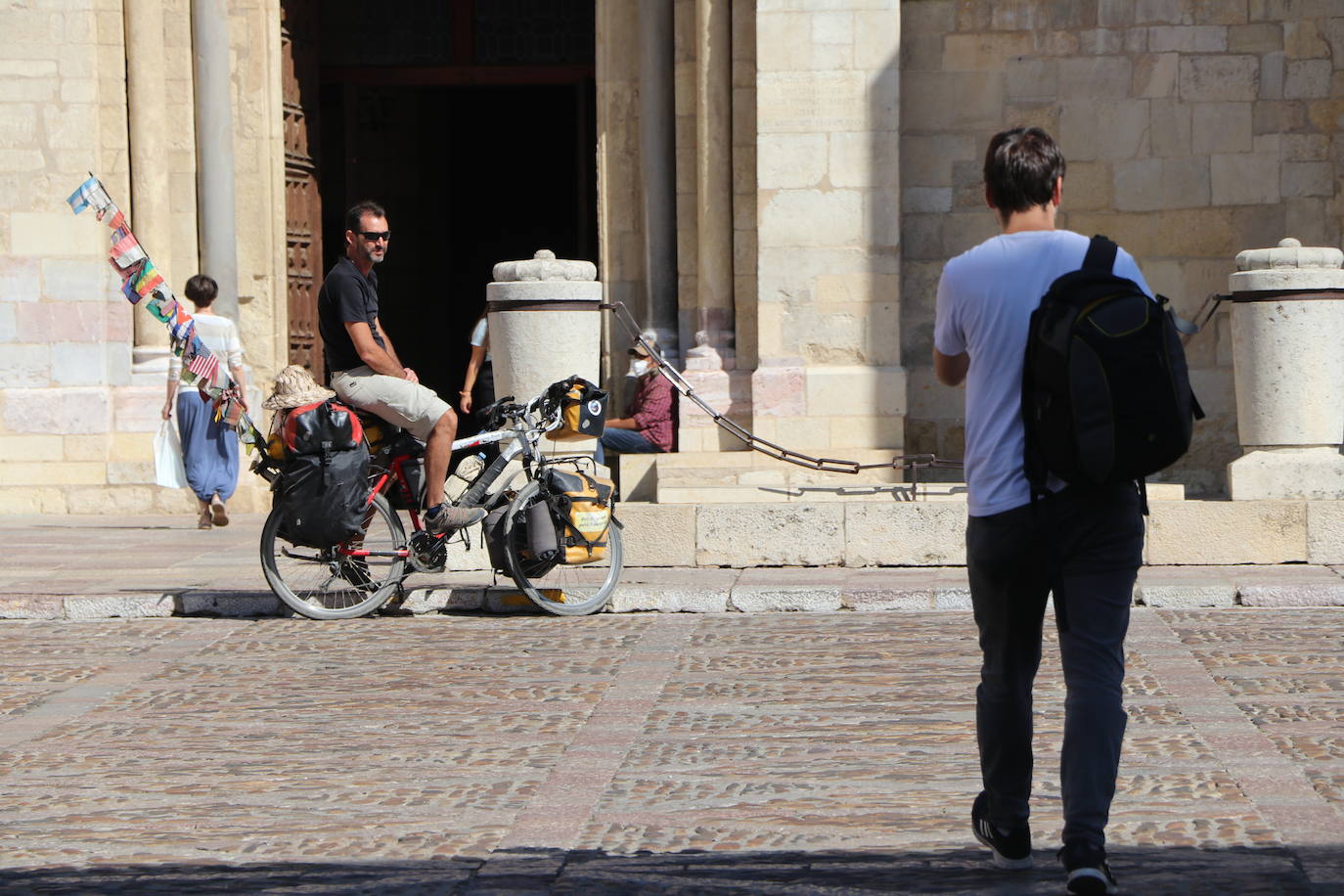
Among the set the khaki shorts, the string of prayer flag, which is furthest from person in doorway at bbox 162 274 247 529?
the khaki shorts

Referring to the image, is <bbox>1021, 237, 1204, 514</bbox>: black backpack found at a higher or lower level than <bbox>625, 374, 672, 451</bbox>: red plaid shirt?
higher

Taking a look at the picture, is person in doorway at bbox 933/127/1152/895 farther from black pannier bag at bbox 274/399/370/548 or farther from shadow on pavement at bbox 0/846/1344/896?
black pannier bag at bbox 274/399/370/548

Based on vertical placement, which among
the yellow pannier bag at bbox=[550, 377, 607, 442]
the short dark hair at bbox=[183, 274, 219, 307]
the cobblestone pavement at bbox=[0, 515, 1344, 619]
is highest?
the short dark hair at bbox=[183, 274, 219, 307]

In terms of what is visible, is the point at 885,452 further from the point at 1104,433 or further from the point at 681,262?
the point at 1104,433

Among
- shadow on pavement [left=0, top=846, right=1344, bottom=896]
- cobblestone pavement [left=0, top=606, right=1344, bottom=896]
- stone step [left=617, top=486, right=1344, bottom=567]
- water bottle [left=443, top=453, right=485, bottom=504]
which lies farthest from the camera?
stone step [left=617, top=486, right=1344, bottom=567]

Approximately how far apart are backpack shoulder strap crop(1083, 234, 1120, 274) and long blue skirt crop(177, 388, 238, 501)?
8439 millimetres

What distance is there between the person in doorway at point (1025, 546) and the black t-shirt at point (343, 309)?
181 inches

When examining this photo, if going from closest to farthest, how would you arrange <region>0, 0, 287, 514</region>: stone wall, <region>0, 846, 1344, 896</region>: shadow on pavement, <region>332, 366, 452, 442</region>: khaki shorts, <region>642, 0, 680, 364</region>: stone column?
1. <region>0, 846, 1344, 896</region>: shadow on pavement
2. <region>332, 366, 452, 442</region>: khaki shorts
3. <region>0, 0, 287, 514</region>: stone wall
4. <region>642, 0, 680, 364</region>: stone column

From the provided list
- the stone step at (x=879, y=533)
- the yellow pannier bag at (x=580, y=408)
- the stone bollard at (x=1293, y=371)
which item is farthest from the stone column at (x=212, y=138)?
the stone bollard at (x=1293, y=371)

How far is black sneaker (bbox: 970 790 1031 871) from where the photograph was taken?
4211 millimetres

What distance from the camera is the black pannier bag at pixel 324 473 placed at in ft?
26.7

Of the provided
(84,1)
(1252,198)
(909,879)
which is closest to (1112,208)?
(1252,198)

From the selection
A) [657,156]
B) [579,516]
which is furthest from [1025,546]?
[657,156]

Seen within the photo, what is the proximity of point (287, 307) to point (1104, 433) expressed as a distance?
11.5m
